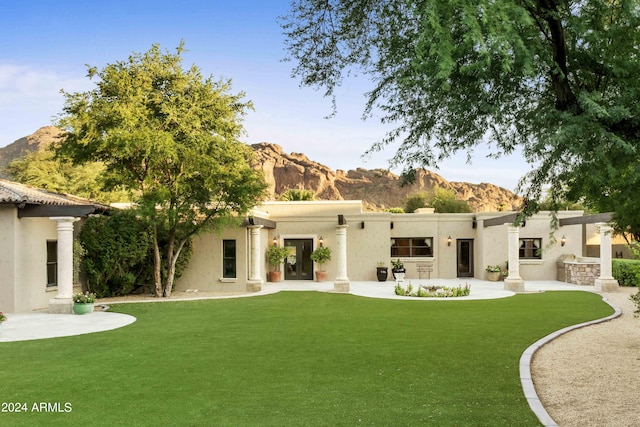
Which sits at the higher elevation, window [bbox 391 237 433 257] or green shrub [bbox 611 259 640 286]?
window [bbox 391 237 433 257]

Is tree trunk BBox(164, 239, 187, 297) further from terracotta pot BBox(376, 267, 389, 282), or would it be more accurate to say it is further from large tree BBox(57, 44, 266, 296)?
terracotta pot BBox(376, 267, 389, 282)

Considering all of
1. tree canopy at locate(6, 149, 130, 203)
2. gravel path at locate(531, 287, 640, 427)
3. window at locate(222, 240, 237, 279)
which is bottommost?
gravel path at locate(531, 287, 640, 427)

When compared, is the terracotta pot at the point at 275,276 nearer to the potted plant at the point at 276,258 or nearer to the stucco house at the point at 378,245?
the potted plant at the point at 276,258

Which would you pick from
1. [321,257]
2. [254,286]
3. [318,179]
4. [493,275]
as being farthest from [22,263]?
[318,179]

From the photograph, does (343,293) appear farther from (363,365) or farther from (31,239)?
(363,365)

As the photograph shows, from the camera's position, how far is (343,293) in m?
21.8

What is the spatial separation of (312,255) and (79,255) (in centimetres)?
1156

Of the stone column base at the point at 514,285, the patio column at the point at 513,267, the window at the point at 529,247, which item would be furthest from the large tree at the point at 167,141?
the window at the point at 529,247

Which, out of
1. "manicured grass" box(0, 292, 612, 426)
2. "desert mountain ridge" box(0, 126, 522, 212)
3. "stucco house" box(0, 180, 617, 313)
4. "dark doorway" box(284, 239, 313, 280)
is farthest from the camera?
"desert mountain ridge" box(0, 126, 522, 212)

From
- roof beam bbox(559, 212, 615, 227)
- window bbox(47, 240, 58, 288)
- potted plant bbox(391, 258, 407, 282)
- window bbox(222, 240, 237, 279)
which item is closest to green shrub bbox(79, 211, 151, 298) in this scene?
window bbox(47, 240, 58, 288)

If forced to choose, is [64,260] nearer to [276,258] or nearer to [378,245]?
[276,258]

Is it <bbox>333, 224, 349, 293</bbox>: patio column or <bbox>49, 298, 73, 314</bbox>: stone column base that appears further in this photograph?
<bbox>333, 224, 349, 293</bbox>: patio column

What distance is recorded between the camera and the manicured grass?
6.29 m

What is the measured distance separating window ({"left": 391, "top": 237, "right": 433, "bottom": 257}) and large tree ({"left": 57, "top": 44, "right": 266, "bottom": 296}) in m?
11.1
